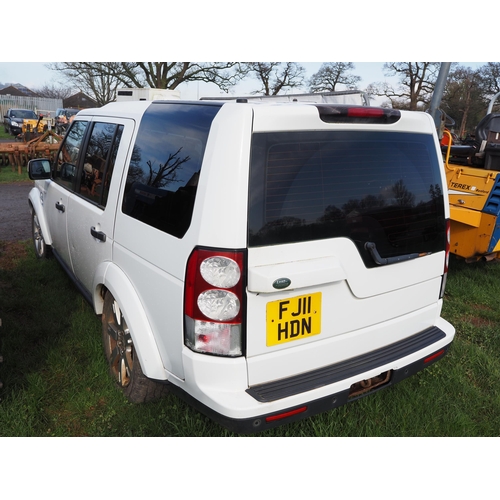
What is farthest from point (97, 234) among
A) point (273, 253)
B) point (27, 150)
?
point (27, 150)

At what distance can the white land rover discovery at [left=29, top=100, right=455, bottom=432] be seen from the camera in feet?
6.79

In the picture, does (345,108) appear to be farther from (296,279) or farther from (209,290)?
(209,290)

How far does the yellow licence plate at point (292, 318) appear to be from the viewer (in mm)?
2137

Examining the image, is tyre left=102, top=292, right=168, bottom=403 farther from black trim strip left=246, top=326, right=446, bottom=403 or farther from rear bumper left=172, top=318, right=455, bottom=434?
black trim strip left=246, top=326, right=446, bottom=403

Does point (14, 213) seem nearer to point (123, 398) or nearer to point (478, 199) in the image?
point (123, 398)

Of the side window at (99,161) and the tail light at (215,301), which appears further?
the side window at (99,161)

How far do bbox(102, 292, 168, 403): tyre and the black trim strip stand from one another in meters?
0.78

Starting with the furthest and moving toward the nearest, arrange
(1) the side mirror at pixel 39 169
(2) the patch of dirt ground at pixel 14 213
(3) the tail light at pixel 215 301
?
(2) the patch of dirt ground at pixel 14 213
(1) the side mirror at pixel 39 169
(3) the tail light at pixel 215 301

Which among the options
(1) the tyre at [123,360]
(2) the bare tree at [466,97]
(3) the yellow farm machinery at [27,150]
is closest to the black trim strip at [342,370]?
(1) the tyre at [123,360]

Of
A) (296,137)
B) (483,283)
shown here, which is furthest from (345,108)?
(483,283)

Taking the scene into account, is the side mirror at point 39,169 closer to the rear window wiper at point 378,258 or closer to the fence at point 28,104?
the rear window wiper at point 378,258

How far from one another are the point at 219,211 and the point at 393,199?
109 centimetres

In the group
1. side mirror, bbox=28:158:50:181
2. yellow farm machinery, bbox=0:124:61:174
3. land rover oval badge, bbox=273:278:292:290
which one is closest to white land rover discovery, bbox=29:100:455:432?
land rover oval badge, bbox=273:278:292:290

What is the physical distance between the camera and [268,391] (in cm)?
218
